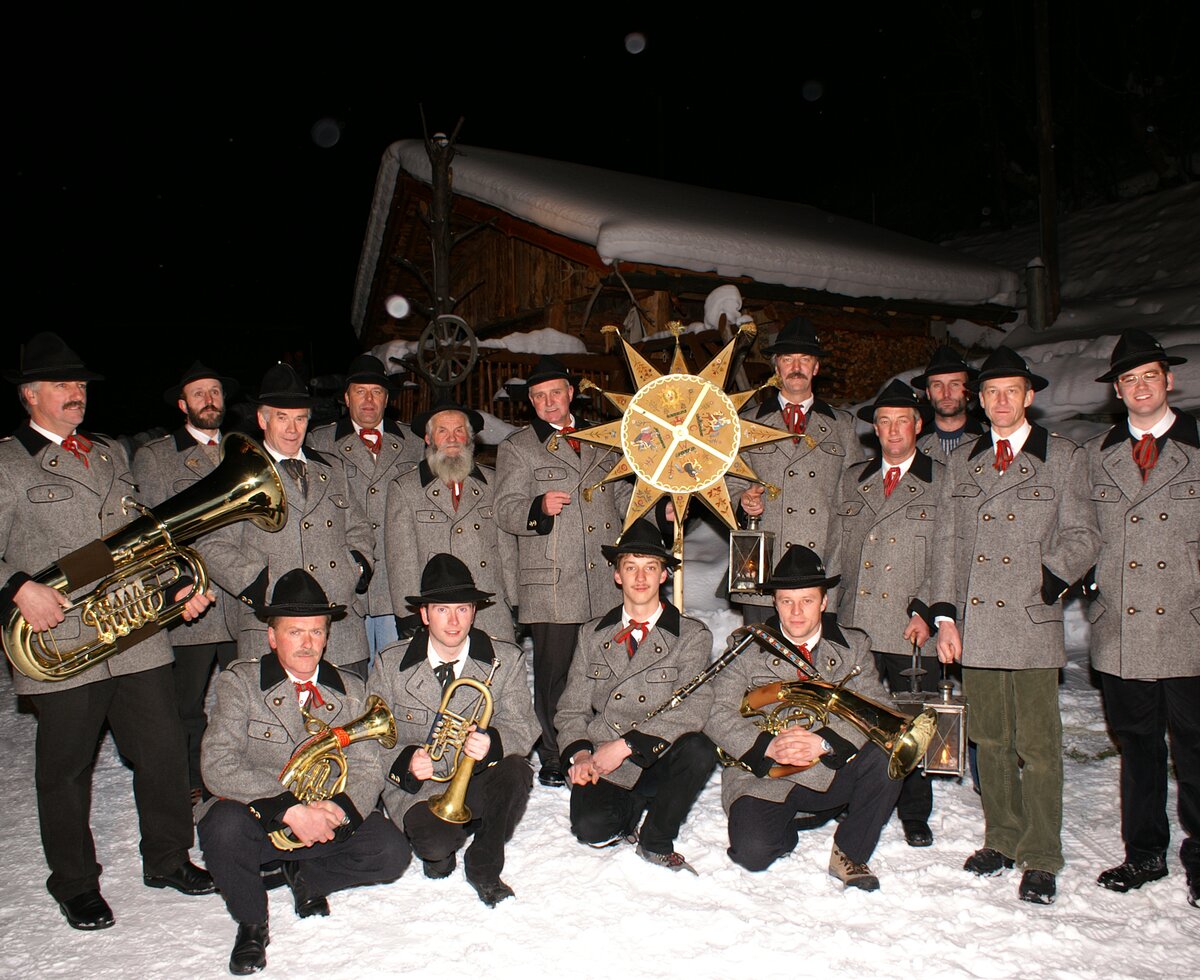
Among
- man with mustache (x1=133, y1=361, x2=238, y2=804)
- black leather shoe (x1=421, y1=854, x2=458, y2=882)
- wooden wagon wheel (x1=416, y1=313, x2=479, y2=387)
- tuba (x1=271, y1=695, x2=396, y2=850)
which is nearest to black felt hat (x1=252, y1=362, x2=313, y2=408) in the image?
man with mustache (x1=133, y1=361, x2=238, y2=804)

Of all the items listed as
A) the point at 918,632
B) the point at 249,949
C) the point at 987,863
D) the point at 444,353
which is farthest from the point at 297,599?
the point at 444,353

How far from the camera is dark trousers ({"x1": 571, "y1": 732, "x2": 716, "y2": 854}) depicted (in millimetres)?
4316

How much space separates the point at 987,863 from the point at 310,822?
117 inches

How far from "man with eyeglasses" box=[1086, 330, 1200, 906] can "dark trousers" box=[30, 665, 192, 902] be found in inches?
164

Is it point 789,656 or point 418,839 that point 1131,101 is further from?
point 418,839

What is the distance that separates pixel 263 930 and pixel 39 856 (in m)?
1.65

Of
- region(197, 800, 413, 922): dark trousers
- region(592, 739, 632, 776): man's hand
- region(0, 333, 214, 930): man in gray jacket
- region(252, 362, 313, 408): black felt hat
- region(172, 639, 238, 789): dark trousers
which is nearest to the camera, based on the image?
region(197, 800, 413, 922): dark trousers

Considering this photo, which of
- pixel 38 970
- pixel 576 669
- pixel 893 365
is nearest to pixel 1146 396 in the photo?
pixel 576 669

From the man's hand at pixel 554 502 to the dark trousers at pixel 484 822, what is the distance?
4.52 feet

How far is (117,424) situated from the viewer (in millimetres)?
20922

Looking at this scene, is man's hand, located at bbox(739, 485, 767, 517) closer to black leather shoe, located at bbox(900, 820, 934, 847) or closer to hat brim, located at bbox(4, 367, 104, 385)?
black leather shoe, located at bbox(900, 820, 934, 847)

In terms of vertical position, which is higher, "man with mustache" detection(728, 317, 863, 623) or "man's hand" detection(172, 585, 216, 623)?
"man with mustache" detection(728, 317, 863, 623)

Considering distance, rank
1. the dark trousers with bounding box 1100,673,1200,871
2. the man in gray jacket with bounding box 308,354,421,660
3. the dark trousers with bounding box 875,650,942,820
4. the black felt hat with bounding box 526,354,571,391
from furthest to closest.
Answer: the man in gray jacket with bounding box 308,354,421,660
the black felt hat with bounding box 526,354,571,391
the dark trousers with bounding box 875,650,942,820
the dark trousers with bounding box 1100,673,1200,871

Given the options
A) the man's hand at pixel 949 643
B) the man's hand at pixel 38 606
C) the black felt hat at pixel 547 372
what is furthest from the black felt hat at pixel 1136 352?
the man's hand at pixel 38 606
